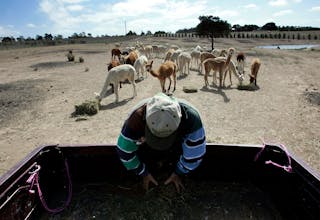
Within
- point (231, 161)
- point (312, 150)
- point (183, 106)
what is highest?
point (183, 106)

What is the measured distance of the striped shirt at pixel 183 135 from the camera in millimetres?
3027

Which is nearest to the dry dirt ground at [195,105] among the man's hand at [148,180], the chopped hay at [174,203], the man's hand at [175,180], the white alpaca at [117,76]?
the white alpaca at [117,76]

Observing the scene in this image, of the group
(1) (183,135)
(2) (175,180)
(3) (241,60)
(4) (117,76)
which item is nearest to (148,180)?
(2) (175,180)

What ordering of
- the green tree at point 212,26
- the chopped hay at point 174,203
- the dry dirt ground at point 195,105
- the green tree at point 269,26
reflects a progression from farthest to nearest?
the green tree at point 269,26
the green tree at point 212,26
the dry dirt ground at point 195,105
the chopped hay at point 174,203

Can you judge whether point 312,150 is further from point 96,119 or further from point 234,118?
point 96,119

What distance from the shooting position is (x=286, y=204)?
3.38 meters

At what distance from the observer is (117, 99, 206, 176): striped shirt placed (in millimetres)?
3027

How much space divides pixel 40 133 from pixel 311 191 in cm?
681

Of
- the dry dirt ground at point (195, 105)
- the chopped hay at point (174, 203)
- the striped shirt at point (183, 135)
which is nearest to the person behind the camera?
the striped shirt at point (183, 135)

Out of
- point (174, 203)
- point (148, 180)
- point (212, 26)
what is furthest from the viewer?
point (212, 26)

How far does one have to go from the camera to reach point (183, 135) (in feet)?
10.4

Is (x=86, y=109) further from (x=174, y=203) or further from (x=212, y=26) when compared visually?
(x=212, y=26)

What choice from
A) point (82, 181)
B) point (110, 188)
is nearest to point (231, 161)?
point (110, 188)

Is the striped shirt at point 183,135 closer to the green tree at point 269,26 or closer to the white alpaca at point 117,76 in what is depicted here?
the white alpaca at point 117,76
